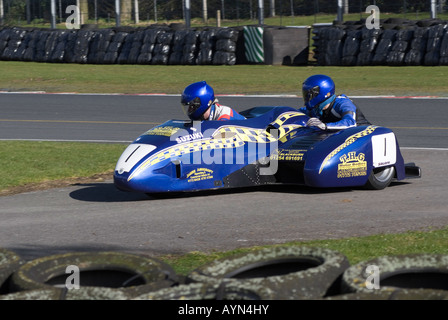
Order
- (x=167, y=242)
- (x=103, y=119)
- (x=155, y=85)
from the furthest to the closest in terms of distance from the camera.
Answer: (x=155, y=85) → (x=103, y=119) → (x=167, y=242)

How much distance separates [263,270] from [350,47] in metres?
18.4

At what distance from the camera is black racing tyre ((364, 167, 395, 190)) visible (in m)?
8.52

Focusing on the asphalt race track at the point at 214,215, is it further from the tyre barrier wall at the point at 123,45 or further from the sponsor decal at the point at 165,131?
the tyre barrier wall at the point at 123,45

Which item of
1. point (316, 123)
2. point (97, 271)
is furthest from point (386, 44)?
point (97, 271)

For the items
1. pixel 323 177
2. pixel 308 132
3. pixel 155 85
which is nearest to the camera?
pixel 323 177

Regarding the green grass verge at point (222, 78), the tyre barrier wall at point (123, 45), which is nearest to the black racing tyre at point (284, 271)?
the green grass verge at point (222, 78)

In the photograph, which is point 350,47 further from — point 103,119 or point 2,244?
point 2,244

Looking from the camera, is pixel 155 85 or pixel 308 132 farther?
pixel 155 85

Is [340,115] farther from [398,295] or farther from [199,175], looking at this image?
[398,295]

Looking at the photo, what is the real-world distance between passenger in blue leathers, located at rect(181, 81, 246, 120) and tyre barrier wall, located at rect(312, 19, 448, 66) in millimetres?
13329

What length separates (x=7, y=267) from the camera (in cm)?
466

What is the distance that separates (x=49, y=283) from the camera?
15.1 feet

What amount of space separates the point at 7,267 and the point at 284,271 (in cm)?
169

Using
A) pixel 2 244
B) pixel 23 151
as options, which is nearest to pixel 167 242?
pixel 2 244
